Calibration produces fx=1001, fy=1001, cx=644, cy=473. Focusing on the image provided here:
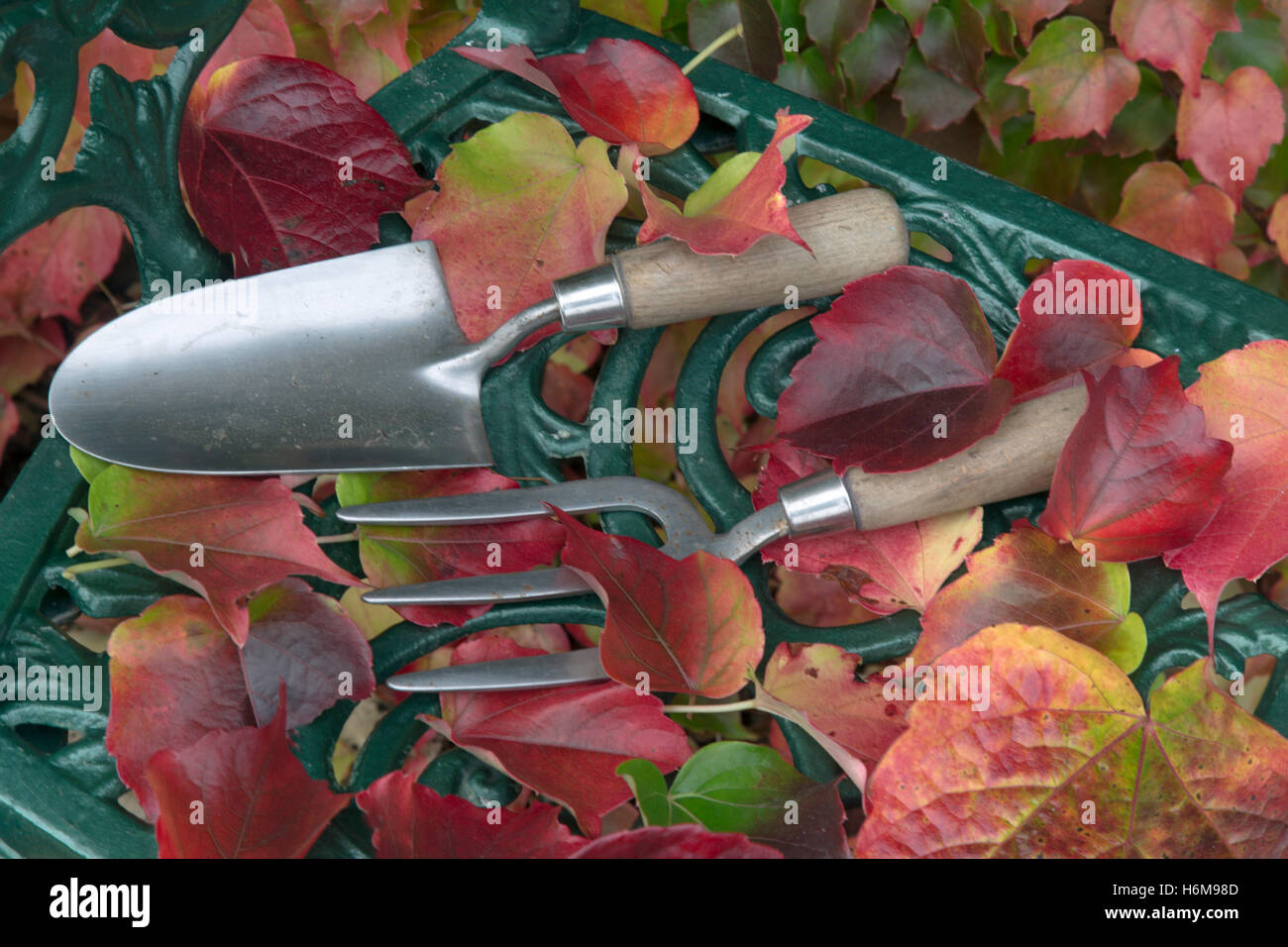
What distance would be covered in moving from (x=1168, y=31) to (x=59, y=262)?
86 centimetres

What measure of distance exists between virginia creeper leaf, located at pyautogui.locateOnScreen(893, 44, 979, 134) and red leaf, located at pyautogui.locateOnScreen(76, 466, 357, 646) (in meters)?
0.52

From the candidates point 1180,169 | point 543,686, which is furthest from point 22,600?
point 1180,169

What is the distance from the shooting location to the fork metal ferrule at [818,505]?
0.52m

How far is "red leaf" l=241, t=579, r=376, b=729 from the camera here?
0.53m

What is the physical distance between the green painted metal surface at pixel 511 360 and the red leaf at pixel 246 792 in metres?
0.05

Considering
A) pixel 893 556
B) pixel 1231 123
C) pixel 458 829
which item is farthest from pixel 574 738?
pixel 1231 123

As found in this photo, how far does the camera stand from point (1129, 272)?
549 millimetres

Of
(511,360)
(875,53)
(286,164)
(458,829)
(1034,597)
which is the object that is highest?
(875,53)

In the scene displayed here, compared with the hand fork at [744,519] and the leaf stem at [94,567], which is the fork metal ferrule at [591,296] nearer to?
the hand fork at [744,519]

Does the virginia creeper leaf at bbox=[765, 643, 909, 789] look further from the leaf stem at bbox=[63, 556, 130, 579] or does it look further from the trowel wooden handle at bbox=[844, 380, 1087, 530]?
the leaf stem at bbox=[63, 556, 130, 579]

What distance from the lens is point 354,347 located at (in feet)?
1.88

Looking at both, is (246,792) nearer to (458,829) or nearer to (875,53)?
(458,829)

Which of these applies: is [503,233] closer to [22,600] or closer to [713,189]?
[713,189]

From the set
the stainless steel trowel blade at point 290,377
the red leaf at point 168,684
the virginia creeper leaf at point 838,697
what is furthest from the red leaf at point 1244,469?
the red leaf at point 168,684
